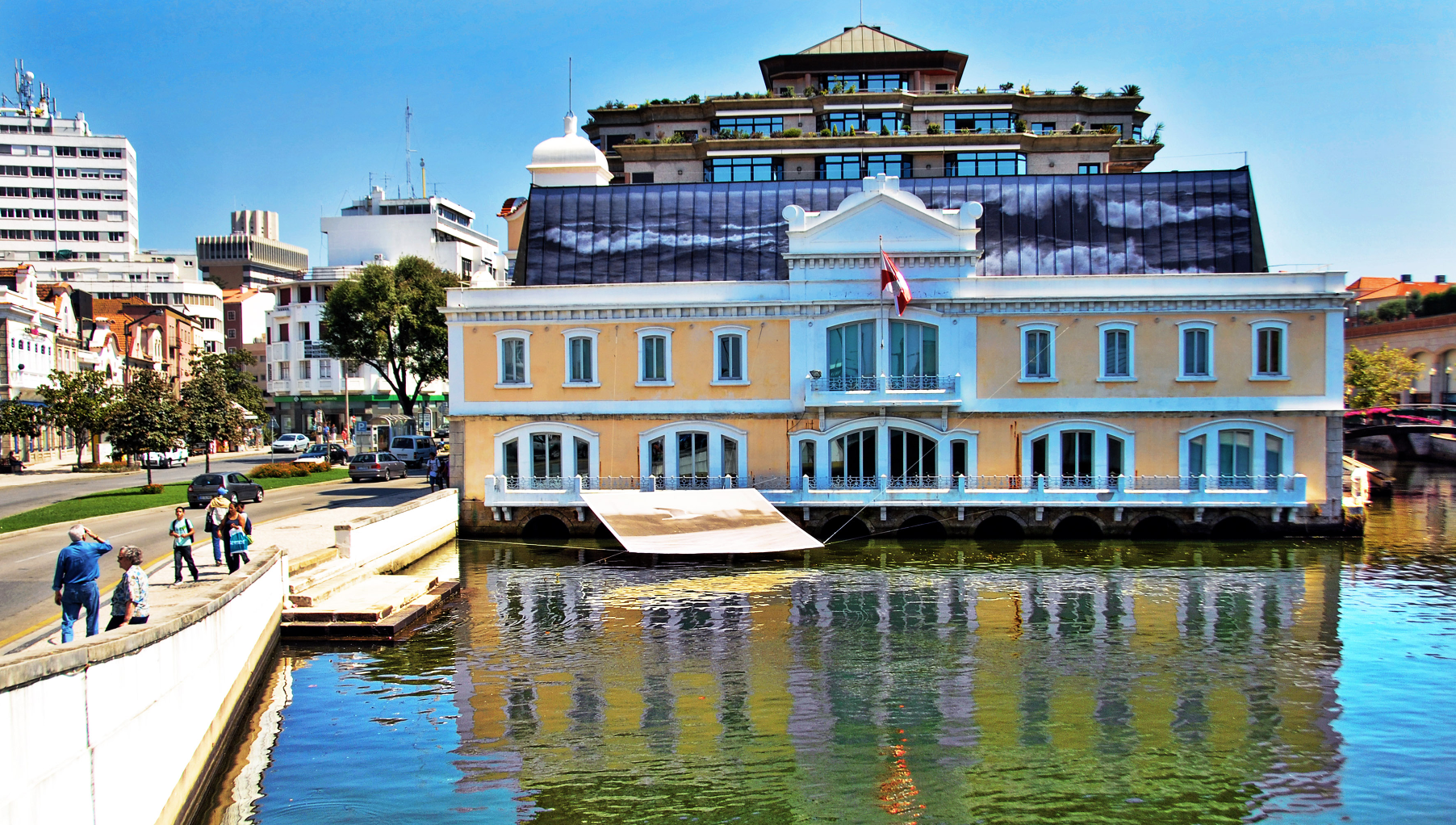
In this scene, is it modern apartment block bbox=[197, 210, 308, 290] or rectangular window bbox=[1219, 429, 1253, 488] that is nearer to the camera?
rectangular window bbox=[1219, 429, 1253, 488]

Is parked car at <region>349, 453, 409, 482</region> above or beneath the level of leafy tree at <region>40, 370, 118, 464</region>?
beneath

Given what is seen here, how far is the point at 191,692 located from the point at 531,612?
42.7 ft

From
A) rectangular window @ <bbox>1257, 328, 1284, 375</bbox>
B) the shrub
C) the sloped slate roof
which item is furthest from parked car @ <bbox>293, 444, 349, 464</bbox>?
rectangular window @ <bbox>1257, 328, 1284, 375</bbox>

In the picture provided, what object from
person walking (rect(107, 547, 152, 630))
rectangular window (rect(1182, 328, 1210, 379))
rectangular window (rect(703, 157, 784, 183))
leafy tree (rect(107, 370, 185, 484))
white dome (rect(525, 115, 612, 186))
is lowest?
person walking (rect(107, 547, 152, 630))

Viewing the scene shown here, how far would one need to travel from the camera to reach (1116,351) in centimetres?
3944

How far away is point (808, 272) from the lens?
39.8 meters

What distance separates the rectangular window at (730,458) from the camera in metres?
40.5

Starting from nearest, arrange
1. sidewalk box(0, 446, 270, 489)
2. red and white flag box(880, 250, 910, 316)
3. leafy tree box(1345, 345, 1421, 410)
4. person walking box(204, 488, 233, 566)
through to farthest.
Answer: person walking box(204, 488, 233, 566), red and white flag box(880, 250, 910, 316), sidewalk box(0, 446, 270, 489), leafy tree box(1345, 345, 1421, 410)

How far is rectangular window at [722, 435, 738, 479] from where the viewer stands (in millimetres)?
40500

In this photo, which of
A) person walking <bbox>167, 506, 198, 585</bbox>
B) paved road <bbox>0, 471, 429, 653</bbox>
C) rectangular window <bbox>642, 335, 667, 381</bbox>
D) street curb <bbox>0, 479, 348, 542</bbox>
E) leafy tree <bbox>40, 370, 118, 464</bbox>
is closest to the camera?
person walking <bbox>167, 506, 198, 585</bbox>

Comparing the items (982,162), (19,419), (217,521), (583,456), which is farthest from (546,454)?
(19,419)

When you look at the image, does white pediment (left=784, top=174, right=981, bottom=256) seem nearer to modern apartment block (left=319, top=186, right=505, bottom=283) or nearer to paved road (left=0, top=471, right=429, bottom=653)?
paved road (left=0, top=471, right=429, bottom=653)

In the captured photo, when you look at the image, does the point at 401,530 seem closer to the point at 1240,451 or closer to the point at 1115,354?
the point at 1115,354

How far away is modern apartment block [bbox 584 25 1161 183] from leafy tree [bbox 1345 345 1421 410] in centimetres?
3522
